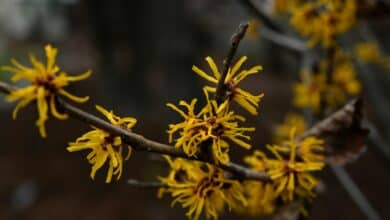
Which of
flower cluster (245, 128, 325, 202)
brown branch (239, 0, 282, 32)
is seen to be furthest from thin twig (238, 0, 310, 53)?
flower cluster (245, 128, 325, 202)

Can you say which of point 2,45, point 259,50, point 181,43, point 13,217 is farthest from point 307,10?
point 2,45

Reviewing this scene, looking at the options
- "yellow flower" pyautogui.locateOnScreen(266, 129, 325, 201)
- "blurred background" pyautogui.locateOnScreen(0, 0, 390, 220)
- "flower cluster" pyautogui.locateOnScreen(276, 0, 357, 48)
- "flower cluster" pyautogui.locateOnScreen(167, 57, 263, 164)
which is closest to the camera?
"flower cluster" pyautogui.locateOnScreen(167, 57, 263, 164)

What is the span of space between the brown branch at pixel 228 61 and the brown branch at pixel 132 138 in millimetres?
95

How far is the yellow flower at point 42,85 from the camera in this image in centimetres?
58

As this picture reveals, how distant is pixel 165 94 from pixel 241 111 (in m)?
2.09

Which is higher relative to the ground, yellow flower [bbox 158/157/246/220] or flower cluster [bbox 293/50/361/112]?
flower cluster [bbox 293/50/361/112]

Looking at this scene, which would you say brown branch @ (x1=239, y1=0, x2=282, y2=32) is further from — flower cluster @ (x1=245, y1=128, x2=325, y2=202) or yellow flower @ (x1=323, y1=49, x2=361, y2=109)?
flower cluster @ (x1=245, y1=128, x2=325, y2=202)

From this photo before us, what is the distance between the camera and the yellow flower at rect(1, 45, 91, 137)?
0.58 m

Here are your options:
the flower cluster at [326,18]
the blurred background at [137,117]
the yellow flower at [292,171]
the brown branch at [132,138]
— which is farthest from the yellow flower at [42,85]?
the blurred background at [137,117]

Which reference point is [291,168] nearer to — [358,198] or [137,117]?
[358,198]

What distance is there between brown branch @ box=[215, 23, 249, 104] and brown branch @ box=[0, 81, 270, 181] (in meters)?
0.09

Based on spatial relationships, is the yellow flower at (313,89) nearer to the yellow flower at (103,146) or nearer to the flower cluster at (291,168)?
the flower cluster at (291,168)

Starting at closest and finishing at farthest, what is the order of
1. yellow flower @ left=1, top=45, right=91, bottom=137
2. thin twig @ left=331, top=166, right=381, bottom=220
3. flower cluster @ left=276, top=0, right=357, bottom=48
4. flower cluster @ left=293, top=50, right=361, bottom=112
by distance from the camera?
yellow flower @ left=1, top=45, right=91, bottom=137 → flower cluster @ left=276, top=0, right=357, bottom=48 → flower cluster @ left=293, top=50, right=361, bottom=112 → thin twig @ left=331, top=166, right=381, bottom=220

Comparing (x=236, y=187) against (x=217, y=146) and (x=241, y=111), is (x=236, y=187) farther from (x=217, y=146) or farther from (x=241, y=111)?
(x=241, y=111)
